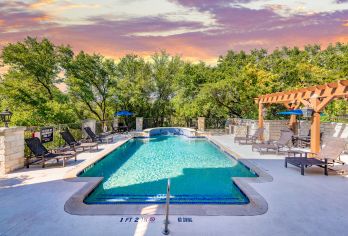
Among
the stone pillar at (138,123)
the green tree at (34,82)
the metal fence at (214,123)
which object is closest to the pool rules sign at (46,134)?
the green tree at (34,82)

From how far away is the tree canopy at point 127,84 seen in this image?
1558cm

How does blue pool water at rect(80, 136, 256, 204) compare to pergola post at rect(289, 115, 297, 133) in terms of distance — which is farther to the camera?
pergola post at rect(289, 115, 297, 133)

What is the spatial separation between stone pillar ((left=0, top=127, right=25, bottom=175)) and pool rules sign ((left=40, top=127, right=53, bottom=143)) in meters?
1.78

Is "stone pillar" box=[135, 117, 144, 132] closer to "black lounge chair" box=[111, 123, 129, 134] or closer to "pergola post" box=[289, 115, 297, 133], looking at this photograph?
"black lounge chair" box=[111, 123, 129, 134]

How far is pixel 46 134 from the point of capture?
10031 mm

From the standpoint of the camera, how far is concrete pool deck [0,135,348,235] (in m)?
3.85

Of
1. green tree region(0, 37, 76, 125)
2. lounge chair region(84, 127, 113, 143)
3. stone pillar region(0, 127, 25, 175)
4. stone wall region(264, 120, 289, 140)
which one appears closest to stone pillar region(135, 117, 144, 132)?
green tree region(0, 37, 76, 125)

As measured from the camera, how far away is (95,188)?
6.34m

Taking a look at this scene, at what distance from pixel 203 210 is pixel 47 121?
547 inches

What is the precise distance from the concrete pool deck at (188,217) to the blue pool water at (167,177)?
0.87 metres

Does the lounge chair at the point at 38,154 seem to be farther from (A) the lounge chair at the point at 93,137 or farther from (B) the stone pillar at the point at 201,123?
(B) the stone pillar at the point at 201,123

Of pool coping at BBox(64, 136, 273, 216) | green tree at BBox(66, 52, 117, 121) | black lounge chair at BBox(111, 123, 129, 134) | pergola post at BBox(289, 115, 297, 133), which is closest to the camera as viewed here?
pool coping at BBox(64, 136, 273, 216)

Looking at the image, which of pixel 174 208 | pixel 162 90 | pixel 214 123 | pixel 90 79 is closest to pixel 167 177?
pixel 174 208

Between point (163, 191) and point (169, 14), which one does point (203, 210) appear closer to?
point (163, 191)
